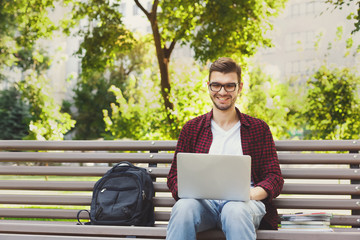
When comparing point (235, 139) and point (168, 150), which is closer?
point (235, 139)

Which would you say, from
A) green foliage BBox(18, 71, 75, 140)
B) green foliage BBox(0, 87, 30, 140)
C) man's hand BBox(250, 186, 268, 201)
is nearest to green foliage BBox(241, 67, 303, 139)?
green foliage BBox(18, 71, 75, 140)

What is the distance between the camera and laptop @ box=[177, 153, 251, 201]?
2879 millimetres

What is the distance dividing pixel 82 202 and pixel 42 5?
10.5 meters

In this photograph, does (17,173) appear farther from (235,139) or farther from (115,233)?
(235,139)

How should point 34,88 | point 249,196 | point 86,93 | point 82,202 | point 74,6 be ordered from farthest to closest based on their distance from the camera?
1. point 86,93
2. point 34,88
3. point 74,6
4. point 82,202
5. point 249,196

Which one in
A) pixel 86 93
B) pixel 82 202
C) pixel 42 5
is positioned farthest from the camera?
pixel 86 93

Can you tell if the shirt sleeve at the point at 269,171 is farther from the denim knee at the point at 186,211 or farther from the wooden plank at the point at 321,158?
the denim knee at the point at 186,211

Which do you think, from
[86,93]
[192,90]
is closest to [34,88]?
[192,90]

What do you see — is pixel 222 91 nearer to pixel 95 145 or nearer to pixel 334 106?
pixel 95 145

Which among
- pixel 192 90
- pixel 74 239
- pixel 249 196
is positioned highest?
pixel 192 90

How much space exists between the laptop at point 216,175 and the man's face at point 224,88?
2.41 feet

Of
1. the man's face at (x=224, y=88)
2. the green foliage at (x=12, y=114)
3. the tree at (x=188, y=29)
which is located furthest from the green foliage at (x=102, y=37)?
the green foliage at (x=12, y=114)

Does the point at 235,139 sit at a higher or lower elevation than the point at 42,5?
lower

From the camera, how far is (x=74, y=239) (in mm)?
3184
